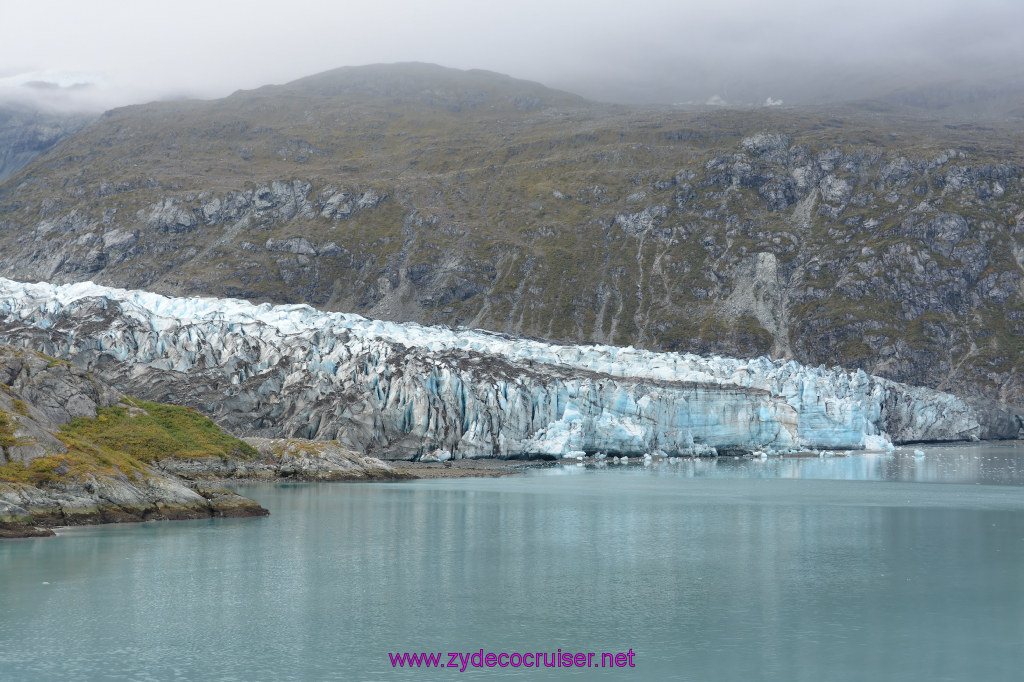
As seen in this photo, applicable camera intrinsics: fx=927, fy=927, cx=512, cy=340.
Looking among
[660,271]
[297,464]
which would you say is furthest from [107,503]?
[660,271]

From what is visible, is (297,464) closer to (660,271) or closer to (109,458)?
(109,458)

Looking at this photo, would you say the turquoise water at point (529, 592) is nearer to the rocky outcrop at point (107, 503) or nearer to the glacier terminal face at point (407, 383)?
the rocky outcrop at point (107, 503)

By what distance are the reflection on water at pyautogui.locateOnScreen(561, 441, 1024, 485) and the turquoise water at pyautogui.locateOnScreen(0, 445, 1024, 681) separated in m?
20.5

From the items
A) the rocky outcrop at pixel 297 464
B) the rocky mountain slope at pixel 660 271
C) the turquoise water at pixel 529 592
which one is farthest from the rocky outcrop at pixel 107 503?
the rocky mountain slope at pixel 660 271

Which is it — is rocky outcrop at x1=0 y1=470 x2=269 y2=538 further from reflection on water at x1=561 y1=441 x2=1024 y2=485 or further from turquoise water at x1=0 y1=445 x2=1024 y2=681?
reflection on water at x1=561 y1=441 x2=1024 y2=485

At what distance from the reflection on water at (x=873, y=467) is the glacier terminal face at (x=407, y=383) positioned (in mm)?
3151

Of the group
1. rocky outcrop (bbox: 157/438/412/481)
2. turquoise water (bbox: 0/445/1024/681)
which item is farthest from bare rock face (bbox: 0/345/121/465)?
turquoise water (bbox: 0/445/1024/681)

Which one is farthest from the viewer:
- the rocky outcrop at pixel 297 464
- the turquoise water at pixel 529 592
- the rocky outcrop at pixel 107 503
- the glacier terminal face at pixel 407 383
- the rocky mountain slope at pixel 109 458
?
the glacier terminal face at pixel 407 383

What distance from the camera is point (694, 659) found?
65.7ft

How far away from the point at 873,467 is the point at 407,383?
3995 centimetres

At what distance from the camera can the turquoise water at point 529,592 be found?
19969 millimetres

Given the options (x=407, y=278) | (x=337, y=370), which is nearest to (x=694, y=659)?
(x=337, y=370)

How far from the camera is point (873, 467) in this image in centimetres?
7838

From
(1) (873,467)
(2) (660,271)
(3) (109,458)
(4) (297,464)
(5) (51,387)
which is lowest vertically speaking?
(1) (873,467)
